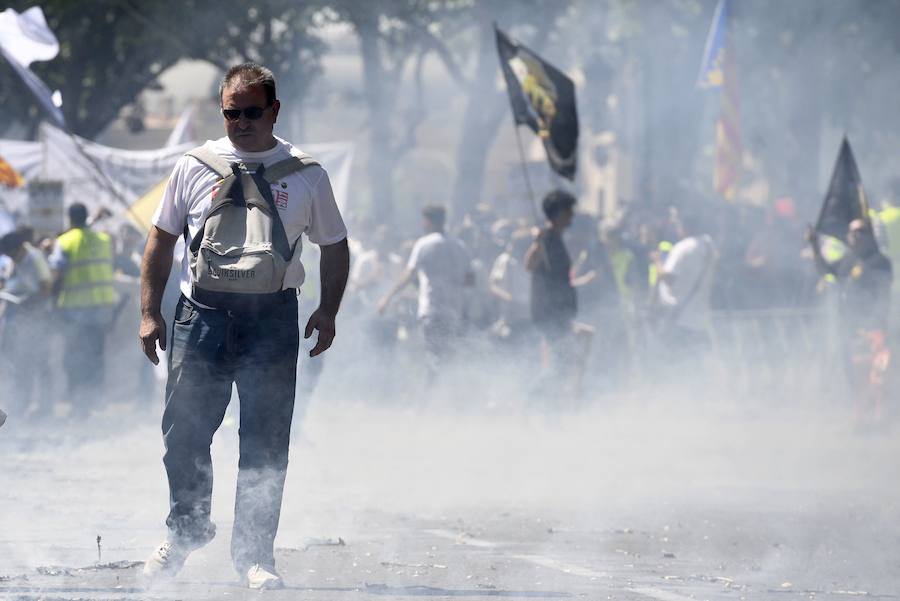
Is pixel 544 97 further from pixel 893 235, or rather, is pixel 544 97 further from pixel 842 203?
pixel 893 235

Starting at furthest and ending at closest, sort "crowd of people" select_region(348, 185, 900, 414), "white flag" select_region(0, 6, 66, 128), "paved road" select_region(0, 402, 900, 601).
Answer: "crowd of people" select_region(348, 185, 900, 414) < "white flag" select_region(0, 6, 66, 128) < "paved road" select_region(0, 402, 900, 601)

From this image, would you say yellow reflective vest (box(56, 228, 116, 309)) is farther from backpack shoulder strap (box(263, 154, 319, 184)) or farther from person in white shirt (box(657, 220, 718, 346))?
backpack shoulder strap (box(263, 154, 319, 184))

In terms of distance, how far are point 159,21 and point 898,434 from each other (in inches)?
609

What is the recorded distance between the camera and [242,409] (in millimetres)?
4844

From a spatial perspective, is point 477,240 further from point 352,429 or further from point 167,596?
point 167,596

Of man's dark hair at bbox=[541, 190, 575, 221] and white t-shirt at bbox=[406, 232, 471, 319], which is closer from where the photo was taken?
man's dark hair at bbox=[541, 190, 575, 221]

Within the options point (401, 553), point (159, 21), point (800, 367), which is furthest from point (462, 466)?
point (159, 21)

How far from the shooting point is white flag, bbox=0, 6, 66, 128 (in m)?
10.6

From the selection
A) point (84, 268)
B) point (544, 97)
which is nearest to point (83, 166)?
point (84, 268)

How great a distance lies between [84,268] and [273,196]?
7.40 meters

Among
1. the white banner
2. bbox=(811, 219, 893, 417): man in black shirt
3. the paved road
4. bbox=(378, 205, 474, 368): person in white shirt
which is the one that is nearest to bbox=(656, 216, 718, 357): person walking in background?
the paved road

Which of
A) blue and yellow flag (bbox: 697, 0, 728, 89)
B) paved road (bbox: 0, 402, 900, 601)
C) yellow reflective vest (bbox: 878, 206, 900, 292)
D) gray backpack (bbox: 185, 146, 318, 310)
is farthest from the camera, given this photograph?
blue and yellow flag (bbox: 697, 0, 728, 89)

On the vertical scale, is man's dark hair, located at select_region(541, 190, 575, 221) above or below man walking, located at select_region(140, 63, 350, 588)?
above

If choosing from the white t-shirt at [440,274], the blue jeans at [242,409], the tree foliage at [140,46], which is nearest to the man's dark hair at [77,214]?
the white t-shirt at [440,274]
